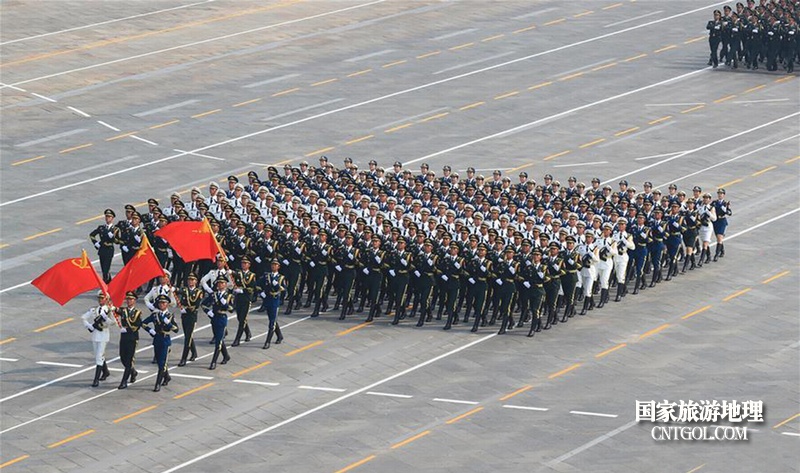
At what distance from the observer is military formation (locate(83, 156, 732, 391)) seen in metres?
55.7

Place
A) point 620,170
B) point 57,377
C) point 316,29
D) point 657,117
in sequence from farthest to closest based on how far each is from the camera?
point 316,29, point 657,117, point 620,170, point 57,377

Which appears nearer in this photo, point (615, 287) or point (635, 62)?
point (615, 287)

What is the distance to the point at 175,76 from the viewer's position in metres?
88.1

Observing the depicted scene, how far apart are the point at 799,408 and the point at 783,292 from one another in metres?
10.8

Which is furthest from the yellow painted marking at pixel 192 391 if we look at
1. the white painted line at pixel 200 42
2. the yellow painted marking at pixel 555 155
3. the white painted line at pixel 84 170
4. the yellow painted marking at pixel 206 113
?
the white painted line at pixel 200 42

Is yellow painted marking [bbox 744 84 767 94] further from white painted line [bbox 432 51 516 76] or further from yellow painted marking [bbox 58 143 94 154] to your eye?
yellow painted marking [bbox 58 143 94 154]

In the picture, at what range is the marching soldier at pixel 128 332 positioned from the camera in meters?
50.4

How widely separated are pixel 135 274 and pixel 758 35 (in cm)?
4285

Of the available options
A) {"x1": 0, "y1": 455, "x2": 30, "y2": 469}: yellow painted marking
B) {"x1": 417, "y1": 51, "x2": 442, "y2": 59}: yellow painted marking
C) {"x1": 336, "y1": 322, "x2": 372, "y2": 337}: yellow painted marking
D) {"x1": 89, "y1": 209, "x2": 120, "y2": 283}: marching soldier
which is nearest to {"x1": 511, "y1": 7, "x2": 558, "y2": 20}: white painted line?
{"x1": 417, "y1": 51, "x2": 442, "y2": 59}: yellow painted marking

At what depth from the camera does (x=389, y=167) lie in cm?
7462

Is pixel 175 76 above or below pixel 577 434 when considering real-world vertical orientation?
above

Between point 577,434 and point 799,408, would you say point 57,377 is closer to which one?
point 577,434

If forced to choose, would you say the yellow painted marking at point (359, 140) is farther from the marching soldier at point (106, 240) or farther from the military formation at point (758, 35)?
the marching soldier at point (106, 240)

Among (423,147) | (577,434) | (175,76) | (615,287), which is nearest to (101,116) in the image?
(175,76)
